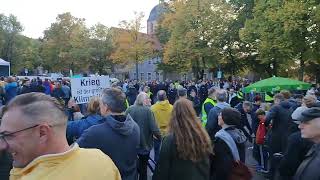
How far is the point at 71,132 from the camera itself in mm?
5715

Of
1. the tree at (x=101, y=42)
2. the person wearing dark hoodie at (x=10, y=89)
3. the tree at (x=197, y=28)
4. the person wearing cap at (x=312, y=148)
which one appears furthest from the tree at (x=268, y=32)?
the person wearing cap at (x=312, y=148)

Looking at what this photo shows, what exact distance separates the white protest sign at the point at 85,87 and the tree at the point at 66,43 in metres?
54.8

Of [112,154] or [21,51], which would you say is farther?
[21,51]

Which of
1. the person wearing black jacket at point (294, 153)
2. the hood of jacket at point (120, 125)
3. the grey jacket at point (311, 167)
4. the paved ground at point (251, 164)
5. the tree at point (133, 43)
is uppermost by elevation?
the tree at point (133, 43)

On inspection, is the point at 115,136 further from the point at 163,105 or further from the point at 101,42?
the point at 101,42

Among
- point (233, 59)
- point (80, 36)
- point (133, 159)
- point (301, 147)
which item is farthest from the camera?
point (80, 36)

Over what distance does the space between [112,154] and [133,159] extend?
33cm

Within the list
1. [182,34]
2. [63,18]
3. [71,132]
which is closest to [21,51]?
[63,18]

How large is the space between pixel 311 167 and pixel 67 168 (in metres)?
2.43

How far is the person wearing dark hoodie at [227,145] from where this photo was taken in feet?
15.5

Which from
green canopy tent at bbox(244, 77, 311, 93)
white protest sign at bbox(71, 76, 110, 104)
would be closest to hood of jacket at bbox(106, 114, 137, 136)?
white protest sign at bbox(71, 76, 110, 104)

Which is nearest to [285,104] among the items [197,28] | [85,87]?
[85,87]

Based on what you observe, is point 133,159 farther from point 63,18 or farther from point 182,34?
point 63,18

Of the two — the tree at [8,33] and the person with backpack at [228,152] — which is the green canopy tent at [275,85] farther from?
the tree at [8,33]
